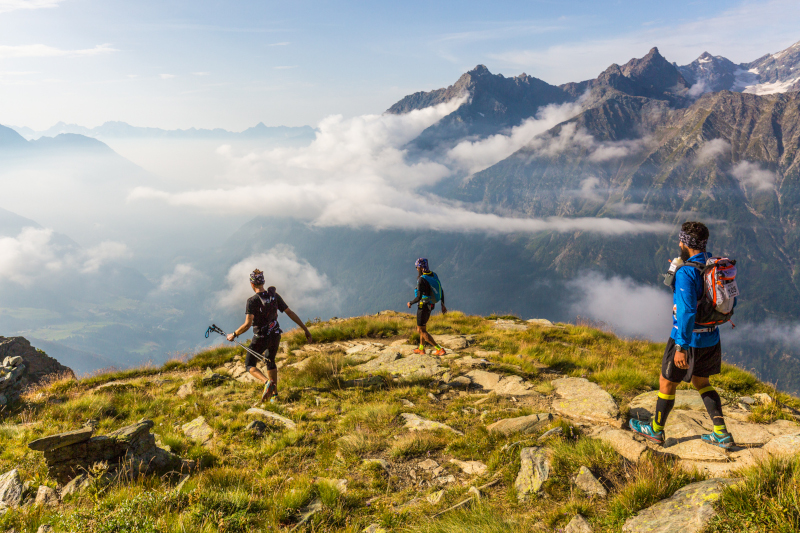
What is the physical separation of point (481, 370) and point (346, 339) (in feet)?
25.3

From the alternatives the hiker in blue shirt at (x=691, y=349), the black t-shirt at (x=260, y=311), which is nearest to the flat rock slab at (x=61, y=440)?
the black t-shirt at (x=260, y=311)

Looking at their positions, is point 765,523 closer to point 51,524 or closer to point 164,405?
point 51,524

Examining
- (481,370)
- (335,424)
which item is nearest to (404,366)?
(481,370)

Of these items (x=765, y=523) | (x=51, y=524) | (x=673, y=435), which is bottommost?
(x=673, y=435)

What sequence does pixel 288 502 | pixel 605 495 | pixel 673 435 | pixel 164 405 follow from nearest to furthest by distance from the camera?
pixel 605 495, pixel 288 502, pixel 673 435, pixel 164 405

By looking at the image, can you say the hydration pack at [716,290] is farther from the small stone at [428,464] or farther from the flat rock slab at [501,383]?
the small stone at [428,464]

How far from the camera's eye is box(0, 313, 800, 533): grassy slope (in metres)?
3.86

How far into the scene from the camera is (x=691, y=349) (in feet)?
18.2

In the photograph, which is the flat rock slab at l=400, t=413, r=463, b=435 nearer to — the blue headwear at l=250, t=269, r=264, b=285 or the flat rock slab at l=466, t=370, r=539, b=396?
the flat rock slab at l=466, t=370, r=539, b=396

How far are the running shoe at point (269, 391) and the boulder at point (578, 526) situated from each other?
7.58m

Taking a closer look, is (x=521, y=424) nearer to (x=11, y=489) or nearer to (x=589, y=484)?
(x=589, y=484)

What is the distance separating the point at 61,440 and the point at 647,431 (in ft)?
28.9

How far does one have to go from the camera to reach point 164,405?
9.44 m

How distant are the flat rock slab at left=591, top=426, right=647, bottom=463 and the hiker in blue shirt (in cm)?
62
